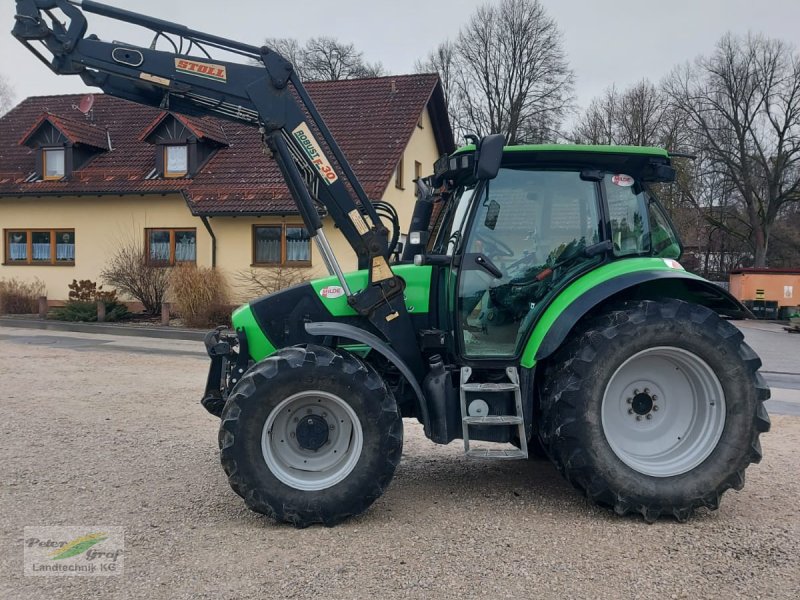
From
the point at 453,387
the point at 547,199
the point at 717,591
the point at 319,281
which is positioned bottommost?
the point at 717,591

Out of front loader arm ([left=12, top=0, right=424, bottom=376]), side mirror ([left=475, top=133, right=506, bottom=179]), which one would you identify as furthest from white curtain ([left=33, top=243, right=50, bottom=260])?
side mirror ([left=475, top=133, right=506, bottom=179])

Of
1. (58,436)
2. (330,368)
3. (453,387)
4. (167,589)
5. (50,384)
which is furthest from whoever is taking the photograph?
(50,384)

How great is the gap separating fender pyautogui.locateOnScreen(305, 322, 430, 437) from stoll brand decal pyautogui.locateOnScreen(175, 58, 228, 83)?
1.64m

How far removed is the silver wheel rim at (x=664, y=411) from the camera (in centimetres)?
418

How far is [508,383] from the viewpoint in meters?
4.31

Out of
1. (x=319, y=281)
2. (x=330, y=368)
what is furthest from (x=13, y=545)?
(x=319, y=281)

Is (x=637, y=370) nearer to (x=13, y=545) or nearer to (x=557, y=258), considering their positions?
(x=557, y=258)

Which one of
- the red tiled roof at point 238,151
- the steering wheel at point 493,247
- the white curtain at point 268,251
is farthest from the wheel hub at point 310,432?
the white curtain at point 268,251

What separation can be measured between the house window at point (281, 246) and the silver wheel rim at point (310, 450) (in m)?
14.0

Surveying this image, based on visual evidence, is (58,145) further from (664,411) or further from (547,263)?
(664,411)

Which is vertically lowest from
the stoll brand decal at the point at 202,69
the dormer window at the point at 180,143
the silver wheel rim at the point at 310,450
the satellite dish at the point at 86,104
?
the silver wheel rim at the point at 310,450

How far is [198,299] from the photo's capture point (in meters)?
16.4

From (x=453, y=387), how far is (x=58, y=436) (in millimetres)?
3891

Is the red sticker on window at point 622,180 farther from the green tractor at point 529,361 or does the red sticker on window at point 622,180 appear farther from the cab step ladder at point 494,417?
the cab step ladder at point 494,417
